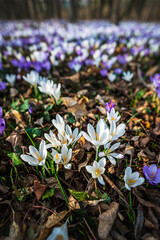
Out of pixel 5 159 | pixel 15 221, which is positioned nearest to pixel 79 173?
pixel 15 221

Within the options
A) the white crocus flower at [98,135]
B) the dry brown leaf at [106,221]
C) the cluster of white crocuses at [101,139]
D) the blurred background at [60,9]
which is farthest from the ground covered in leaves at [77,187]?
the blurred background at [60,9]

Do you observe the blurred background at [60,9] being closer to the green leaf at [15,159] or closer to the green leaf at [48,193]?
the green leaf at [15,159]

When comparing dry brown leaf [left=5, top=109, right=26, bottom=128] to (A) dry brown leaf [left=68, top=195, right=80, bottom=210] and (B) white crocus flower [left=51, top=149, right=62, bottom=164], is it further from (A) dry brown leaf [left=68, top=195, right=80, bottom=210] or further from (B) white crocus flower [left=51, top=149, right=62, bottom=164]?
(A) dry brown leaf [left=68, top=195, right=80, bottom=210]

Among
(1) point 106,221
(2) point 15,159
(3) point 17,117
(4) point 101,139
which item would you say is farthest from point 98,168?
(3) point 17,117

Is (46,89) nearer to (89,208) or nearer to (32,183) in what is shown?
(32,183)

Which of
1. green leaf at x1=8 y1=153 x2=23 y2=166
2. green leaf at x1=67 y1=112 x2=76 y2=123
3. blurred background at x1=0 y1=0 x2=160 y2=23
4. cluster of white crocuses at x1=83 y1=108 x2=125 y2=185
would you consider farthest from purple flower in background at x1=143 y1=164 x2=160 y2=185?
blurred background at x1=0 y1=0 x2=160 y2=23

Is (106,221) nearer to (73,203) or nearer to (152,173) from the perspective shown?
(73,203)
